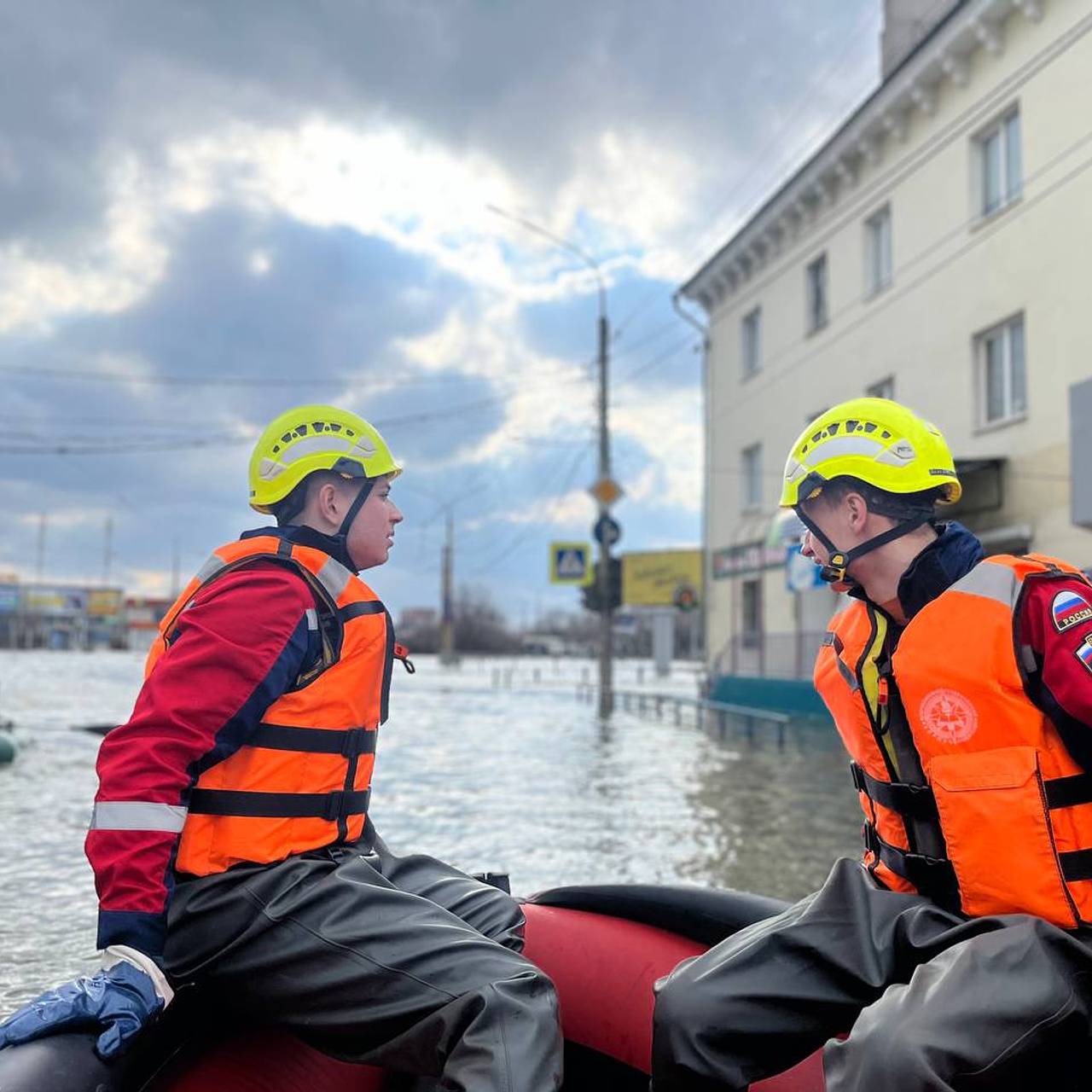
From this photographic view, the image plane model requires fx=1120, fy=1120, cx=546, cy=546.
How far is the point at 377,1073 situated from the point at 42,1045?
0.95 meters

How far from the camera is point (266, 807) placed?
251 cm

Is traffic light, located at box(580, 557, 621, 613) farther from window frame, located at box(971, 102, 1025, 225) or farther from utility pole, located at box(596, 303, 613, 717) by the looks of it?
window frame, located at box(971, 102, 1025, 225)

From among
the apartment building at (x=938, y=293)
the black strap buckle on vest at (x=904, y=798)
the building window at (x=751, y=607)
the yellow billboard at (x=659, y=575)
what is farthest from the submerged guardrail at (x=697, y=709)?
the yellow billboard at (x=659, y=575)

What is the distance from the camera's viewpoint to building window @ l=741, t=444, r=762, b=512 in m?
26.2

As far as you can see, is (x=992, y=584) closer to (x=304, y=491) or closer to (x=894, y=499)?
(x=894, y=499)

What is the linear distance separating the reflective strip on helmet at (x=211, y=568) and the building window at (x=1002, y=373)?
616 inches

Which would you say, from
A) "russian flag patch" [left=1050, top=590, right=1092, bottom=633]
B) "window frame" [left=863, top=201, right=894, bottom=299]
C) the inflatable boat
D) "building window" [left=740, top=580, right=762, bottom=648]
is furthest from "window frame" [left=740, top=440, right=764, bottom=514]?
"russian flag patch" [left=1050, top=590, right=1092, bottom=633]

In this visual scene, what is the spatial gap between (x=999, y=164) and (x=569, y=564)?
1343cm

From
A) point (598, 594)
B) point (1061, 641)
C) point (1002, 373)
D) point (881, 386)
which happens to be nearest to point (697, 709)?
point (598, 594)

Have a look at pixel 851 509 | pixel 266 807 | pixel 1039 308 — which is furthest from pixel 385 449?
pixel 1039 308

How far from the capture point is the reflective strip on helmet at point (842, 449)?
275 cm

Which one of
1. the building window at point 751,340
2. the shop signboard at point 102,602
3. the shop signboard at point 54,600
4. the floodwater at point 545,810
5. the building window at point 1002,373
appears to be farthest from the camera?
the shop signboard at point 102,602

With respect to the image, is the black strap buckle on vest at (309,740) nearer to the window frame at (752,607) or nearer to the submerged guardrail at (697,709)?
the submerged guardrail at (697,709)

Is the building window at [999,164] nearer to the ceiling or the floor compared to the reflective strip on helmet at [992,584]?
nearer to the ceiling
